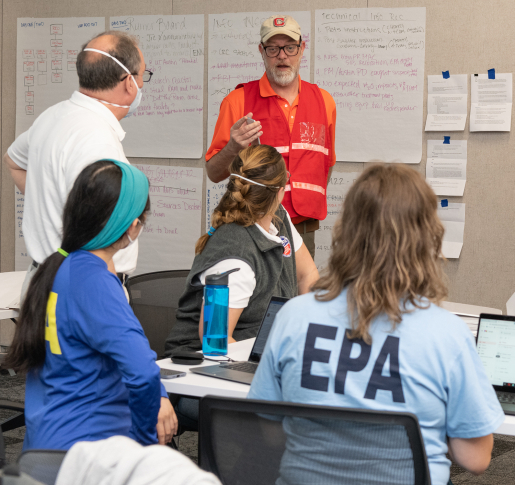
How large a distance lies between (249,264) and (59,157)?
2.39 ft

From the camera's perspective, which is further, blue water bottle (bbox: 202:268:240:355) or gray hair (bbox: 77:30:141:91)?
gray hair (bbox: 77:30:141:91)

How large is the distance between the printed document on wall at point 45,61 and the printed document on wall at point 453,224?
2729 mm

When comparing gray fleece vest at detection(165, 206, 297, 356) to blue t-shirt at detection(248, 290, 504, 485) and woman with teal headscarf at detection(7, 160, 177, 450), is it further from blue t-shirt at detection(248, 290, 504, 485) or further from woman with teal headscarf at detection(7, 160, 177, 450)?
blue t-shirt at detection(248, 290, 504, 485)

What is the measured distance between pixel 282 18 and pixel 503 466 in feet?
7.70

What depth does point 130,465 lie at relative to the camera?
2.38 feet

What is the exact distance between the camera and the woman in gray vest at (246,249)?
2.09 meters

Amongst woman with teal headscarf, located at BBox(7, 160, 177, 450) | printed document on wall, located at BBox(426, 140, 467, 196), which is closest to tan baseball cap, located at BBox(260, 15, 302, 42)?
printed document on wall, located at BBox(426, 140, 467, 196)

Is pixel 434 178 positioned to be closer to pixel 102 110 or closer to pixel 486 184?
pixel 486 184

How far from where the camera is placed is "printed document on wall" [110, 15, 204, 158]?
438 cm

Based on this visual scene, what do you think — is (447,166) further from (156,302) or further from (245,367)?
(245,367)

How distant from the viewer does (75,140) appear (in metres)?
2.14

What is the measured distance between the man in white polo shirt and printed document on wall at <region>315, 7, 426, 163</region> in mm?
1884

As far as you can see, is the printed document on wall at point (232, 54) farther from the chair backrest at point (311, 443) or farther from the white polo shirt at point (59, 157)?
A: the chair backrest at point (311, 443)

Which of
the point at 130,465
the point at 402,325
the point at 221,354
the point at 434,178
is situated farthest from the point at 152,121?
the point at 130,465
